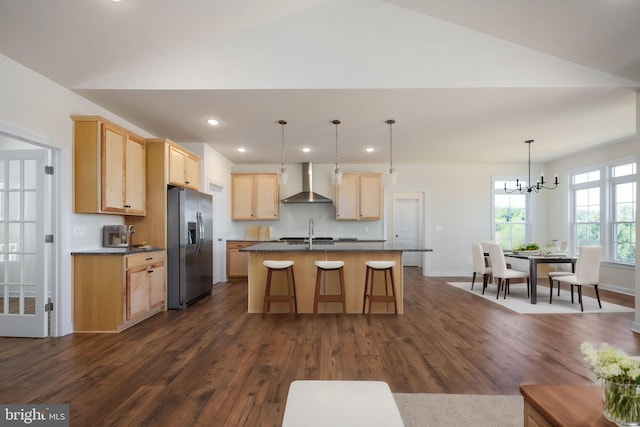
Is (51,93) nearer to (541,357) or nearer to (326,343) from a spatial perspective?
(326,343)

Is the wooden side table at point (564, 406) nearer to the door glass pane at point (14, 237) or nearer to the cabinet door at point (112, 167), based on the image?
the cabinet door at point (112, 167)

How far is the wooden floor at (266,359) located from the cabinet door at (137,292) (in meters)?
0.18

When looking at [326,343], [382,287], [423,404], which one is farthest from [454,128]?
[423,404]

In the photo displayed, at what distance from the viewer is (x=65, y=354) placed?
9.13 ft

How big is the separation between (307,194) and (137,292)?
4.00 meters

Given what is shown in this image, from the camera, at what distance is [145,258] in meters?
3.82

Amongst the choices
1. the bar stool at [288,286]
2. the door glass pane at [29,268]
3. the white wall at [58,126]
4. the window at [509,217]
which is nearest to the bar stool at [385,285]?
the bar stool at [288,286]

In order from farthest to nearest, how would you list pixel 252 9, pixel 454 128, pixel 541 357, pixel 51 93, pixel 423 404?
1. pixel 454 128
2. pixel 51 93
3. pixel 252 9
4. pixel 541 357
5. pixel 423 404

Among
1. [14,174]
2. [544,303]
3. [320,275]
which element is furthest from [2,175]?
[544,303]

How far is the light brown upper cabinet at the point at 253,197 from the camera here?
6.97 meters

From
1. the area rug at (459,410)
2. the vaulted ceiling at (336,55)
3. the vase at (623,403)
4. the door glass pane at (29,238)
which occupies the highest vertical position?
the vaulted ceiling at (336,55)

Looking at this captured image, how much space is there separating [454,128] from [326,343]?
139 inches

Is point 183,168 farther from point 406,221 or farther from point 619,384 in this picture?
point 406,221

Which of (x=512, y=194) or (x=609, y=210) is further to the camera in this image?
(x=512, y=194)
